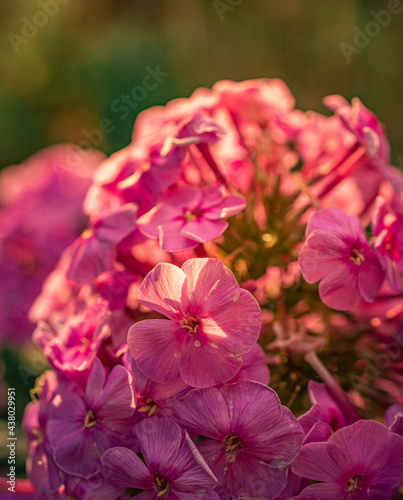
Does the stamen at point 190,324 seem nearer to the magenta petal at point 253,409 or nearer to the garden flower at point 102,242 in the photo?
the magenta petal at point 253,409

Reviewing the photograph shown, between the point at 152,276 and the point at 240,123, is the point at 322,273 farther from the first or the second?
the point at 240,123

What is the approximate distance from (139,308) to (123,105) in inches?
85.0

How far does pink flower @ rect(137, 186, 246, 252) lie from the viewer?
0.72 meters

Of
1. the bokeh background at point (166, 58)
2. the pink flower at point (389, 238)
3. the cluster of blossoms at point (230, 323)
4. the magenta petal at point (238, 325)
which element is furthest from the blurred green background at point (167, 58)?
the magenta petal at point (238, 325)

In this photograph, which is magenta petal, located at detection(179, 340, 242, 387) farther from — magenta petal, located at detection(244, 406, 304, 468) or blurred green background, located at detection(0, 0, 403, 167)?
blurred green background, located at detection(0, 0, 403, 167)

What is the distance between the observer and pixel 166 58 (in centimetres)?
309

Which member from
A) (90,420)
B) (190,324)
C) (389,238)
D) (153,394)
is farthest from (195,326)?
(389,238)

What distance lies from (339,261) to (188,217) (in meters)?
0.24

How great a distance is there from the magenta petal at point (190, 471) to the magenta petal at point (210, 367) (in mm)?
68

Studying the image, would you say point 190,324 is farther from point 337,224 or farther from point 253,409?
point 337,224

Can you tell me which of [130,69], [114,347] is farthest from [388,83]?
[114,347]

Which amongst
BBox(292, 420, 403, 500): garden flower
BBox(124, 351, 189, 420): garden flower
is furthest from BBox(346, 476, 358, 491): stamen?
BBox(124, 351, 189, 420): garden flower

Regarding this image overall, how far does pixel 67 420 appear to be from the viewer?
71 centimetres

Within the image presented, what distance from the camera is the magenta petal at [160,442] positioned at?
61 cm
